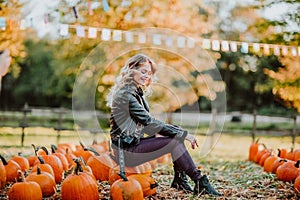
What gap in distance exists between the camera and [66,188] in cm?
348

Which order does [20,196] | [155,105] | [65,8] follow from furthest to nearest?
[155,105] < [65,8] < [20,196]

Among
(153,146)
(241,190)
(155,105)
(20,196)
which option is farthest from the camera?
(155,105)

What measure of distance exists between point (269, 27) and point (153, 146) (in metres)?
6.16

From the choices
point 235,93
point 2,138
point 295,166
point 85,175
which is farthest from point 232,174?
point 235,93

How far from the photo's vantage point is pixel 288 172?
14.4ft

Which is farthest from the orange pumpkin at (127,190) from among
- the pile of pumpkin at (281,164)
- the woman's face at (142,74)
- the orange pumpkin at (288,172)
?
the orange pumpkin at (288,172)

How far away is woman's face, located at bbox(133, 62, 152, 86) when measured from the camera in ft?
12.3

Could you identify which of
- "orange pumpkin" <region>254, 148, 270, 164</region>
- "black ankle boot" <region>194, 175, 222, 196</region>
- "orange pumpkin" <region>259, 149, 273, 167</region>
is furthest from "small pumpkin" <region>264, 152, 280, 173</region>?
"black ankle boot" <region>194, 175, 222, 196</region>

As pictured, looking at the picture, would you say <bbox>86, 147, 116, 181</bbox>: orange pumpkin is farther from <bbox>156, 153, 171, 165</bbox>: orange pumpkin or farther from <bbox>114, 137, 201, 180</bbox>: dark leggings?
<bbox>156, 153, 171, 165</bbox>: orange pumpkin

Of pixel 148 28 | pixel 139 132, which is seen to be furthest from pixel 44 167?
pixel 148 28

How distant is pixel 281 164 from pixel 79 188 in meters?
2.54

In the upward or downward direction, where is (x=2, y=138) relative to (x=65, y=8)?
downward

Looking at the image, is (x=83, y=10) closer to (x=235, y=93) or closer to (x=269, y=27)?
(x=269, y=27)

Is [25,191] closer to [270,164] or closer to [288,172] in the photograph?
[288,172]
